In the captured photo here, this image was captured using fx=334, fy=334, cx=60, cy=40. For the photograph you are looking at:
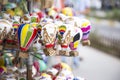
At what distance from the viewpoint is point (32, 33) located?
184 cm

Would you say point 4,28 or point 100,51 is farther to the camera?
point 100,51

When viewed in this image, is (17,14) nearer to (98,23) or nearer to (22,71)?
(22,71)

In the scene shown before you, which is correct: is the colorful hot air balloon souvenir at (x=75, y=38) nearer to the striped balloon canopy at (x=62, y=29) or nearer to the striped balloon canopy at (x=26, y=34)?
the striped balloon canopy at (x=62, y=29)

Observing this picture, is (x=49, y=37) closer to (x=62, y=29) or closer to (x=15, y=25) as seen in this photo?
(x=62, y=29)

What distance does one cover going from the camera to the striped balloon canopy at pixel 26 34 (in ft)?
6.05

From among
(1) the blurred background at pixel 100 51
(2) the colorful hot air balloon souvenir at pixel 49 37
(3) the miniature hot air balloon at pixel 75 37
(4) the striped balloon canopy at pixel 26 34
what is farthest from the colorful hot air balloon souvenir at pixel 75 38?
(1) the blurred background at pixel 100 51

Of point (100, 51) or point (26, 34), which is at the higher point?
point (26, 34)

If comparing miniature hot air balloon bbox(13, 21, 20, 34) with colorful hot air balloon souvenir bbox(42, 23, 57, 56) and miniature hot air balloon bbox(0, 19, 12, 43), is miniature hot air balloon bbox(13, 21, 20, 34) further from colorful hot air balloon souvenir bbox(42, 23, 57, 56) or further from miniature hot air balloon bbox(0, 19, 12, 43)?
colorful hot air balloon souvenir bbox(42, 23, 57, 56)

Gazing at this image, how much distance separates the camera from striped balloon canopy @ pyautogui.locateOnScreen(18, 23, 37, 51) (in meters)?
1.84

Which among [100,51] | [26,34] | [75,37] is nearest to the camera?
[26,34]

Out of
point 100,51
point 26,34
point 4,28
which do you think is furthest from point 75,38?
point 100,51

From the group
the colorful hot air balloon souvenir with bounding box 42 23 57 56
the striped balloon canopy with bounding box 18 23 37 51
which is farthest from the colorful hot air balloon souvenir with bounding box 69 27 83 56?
the striped balloon canopy with bounding box 18 23 37 51

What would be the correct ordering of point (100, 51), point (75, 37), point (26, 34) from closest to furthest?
point (26, 34), point (75, 37), point (100, 51)

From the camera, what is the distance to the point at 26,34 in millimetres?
1848
